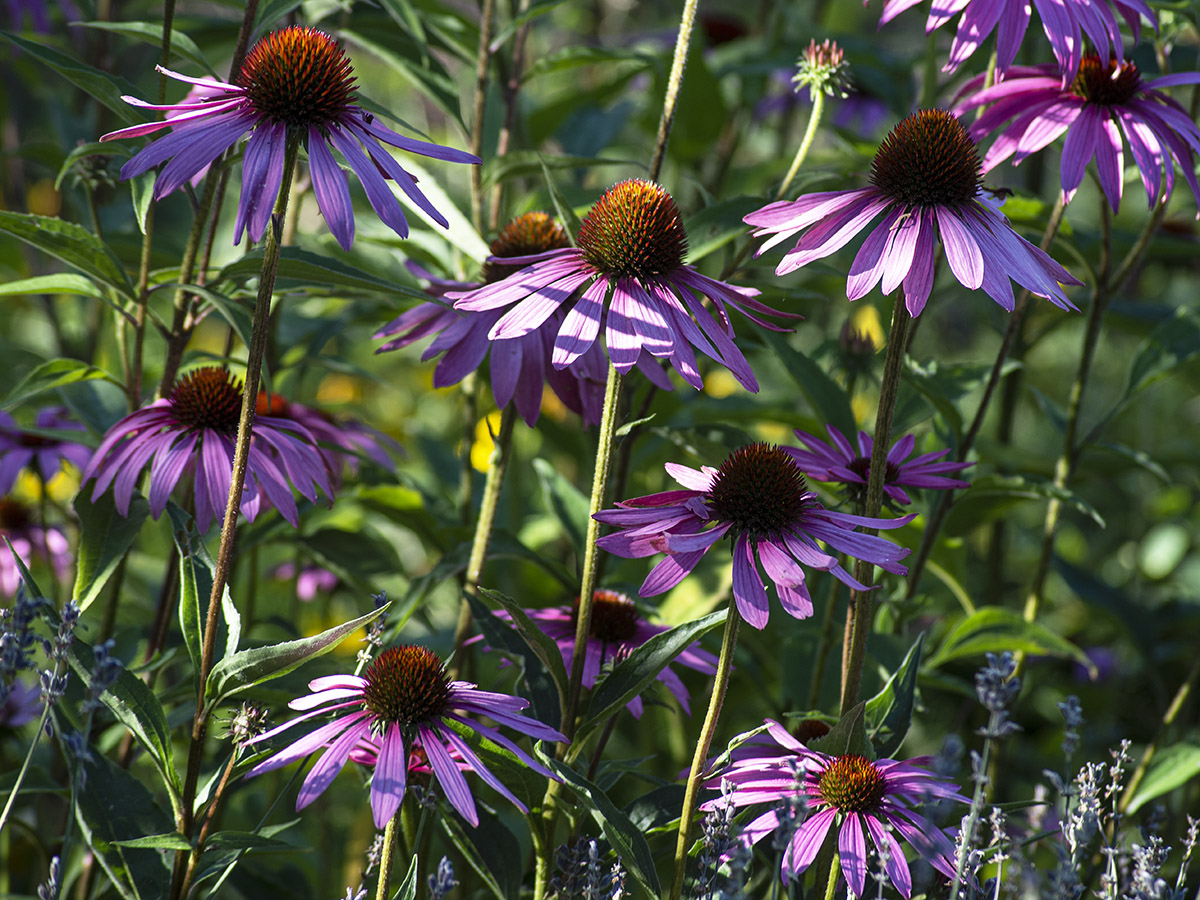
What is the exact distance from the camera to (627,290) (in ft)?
3.00

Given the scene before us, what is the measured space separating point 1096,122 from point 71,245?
107cm

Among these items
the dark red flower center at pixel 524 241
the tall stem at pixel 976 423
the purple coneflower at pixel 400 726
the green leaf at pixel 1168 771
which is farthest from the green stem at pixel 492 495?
the green leaf at pixel 1168 771

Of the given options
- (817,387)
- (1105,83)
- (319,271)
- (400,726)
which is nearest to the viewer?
(400,726)

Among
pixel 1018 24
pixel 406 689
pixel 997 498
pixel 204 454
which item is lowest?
pixel 406 689

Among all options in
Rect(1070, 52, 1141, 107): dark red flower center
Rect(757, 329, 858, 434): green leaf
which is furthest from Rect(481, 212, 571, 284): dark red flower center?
Rect(1070, 52, 1141, 107): dark red flower center

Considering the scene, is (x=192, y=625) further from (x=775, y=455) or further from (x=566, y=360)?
(x=775, y=455)

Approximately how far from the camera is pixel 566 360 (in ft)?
2.75

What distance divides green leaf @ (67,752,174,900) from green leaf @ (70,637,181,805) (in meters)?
0.07

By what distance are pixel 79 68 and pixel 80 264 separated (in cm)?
18

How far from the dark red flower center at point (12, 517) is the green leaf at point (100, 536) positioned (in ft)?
2.68

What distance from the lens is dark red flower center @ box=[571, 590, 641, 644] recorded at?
3.76 ft

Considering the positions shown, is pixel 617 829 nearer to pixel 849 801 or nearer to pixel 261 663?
pixel 849 801

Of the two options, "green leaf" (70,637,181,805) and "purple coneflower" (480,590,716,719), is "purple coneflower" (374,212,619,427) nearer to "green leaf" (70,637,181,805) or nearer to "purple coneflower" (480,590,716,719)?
"purple coneflower" (480,590,716,719)

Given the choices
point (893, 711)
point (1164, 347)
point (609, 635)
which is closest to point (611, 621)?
point (609, 635)
